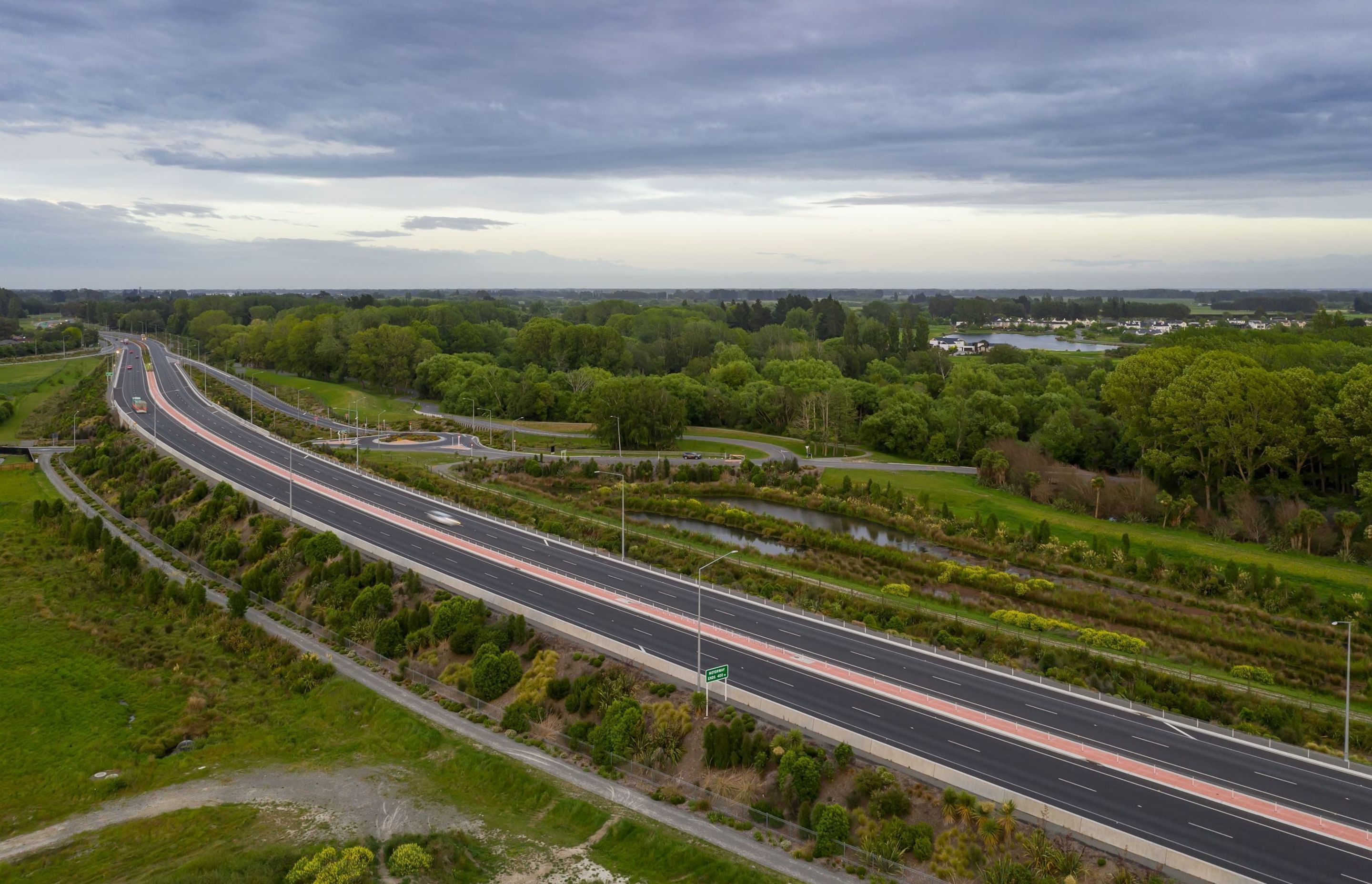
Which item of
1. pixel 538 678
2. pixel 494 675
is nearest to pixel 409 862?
pixel 538 678

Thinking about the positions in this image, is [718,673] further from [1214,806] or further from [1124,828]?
[1214,806]

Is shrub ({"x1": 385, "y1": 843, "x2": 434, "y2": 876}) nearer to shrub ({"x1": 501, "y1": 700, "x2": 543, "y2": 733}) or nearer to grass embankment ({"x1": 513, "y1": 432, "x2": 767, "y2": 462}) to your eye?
shrub ({"x1": 501, "y1": 700, "x2": 543, "y2": 733})

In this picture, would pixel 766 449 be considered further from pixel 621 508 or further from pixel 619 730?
pixel 619 730

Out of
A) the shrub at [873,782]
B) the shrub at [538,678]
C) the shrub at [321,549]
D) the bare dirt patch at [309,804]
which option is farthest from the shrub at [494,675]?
the shrub at [321,549]

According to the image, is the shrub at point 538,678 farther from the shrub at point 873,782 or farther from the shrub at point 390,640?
the shrub at point 873,782

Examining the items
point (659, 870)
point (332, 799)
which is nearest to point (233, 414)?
point (332, 799)

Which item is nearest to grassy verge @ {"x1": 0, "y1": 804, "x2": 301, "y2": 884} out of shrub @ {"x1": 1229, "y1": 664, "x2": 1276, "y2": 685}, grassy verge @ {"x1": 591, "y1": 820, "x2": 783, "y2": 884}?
grassy verge @ {"x1": 591, "y1": 820, "x2": 783, "y2": 884}
